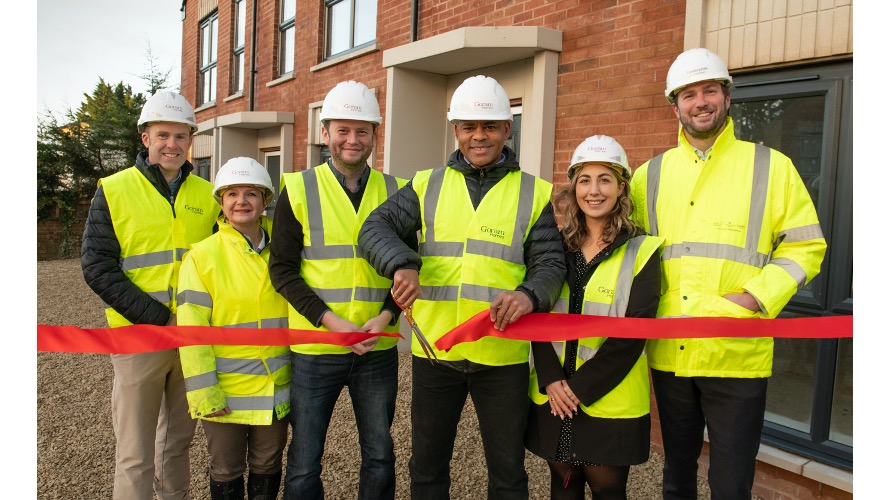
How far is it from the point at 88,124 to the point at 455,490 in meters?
21.9

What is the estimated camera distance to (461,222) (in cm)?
281

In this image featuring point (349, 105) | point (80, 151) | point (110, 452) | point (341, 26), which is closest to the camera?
point (349, 105)

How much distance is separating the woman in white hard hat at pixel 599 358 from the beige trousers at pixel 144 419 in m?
1.95

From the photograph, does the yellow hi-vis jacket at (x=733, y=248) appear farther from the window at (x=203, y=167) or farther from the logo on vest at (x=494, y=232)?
Answer: the window at (x=203, y=167)

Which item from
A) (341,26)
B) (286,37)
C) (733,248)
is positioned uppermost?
(286,37)

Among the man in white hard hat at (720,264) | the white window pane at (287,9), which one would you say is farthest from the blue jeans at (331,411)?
Answer: the white window pane at (287,9)

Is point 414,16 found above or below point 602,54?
above

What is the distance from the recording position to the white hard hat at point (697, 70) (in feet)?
9.06

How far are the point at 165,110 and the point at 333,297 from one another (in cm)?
142

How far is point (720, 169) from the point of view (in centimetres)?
283

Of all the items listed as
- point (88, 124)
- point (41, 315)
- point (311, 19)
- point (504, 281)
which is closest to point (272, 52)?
point (311, 19)

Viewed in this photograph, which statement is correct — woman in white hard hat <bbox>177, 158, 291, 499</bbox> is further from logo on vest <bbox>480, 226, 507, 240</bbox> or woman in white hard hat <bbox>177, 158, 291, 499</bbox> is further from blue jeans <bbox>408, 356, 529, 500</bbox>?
logo on vest <bbox>480, 226, 507, 240</bbox>

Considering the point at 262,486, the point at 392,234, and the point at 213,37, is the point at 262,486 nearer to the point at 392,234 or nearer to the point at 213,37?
the point at 392,234

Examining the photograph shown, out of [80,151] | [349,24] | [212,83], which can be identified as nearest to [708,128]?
[349,24]
